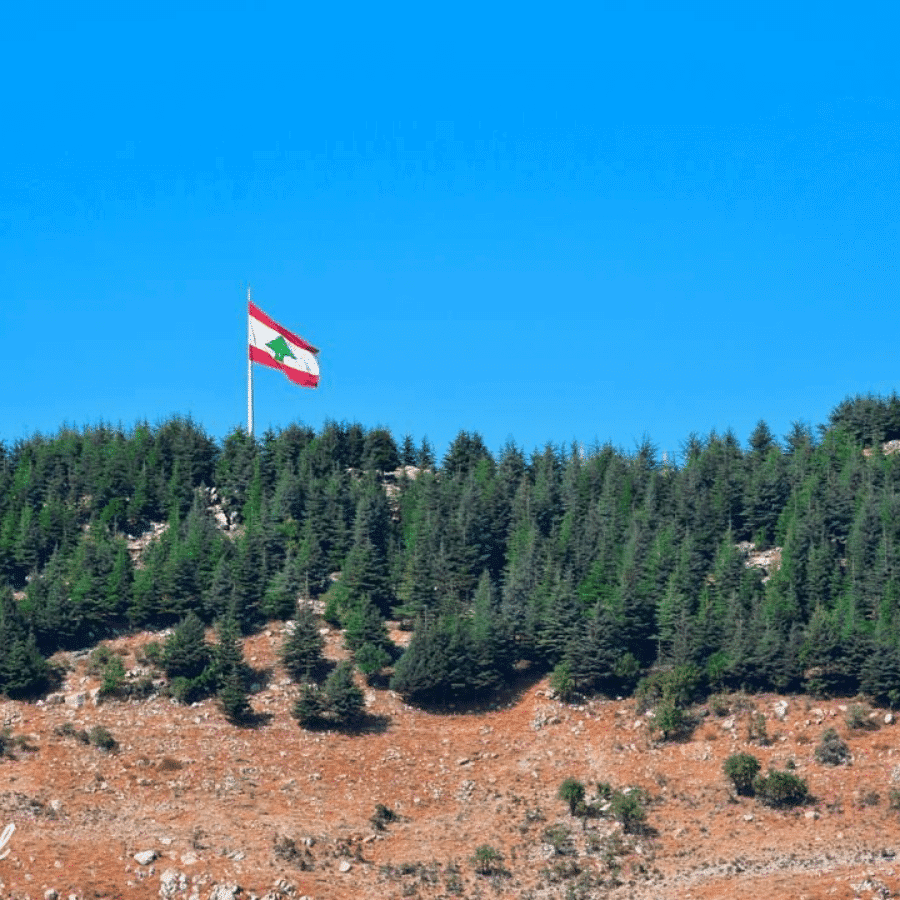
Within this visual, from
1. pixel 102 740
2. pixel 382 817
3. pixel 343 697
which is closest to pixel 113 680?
pixel 102 740

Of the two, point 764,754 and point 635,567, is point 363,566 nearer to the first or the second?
point 635,567

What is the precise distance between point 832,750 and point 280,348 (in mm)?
58791

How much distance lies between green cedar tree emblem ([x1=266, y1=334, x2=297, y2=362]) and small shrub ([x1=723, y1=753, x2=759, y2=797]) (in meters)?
57.4

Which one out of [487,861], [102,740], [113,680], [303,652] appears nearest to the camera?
[487,861]

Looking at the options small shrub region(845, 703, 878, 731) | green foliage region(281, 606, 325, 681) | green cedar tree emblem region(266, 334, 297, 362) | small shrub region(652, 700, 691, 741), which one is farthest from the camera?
green cedar tree emblem region(266, 334, 297, 362)

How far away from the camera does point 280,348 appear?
415ft

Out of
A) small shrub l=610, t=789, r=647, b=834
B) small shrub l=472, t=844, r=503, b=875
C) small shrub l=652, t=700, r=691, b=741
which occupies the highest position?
small shrub l=652, t=700, r=691, b=741

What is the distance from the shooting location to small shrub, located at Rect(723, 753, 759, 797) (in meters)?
79.0

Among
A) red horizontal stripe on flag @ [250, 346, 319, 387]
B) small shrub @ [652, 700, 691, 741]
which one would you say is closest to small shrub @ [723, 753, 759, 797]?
small shrub @ [652, 700, 691, 741]

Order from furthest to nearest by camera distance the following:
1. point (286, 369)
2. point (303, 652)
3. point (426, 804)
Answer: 1. point (286, 369)
2. point (303, 652)
3. point (426, 804)

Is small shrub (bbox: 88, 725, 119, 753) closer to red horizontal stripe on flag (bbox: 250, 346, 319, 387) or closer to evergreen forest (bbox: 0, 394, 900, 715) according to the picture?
evergreen forest (bbox: 0, 394, 900, 715)

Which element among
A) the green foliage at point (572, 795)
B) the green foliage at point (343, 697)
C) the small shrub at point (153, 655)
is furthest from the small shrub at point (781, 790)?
the small shrub at point (153, 655)

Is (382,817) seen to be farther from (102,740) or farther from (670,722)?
(670,722)

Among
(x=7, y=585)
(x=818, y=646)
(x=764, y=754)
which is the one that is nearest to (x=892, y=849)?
(x=764, y=754)
